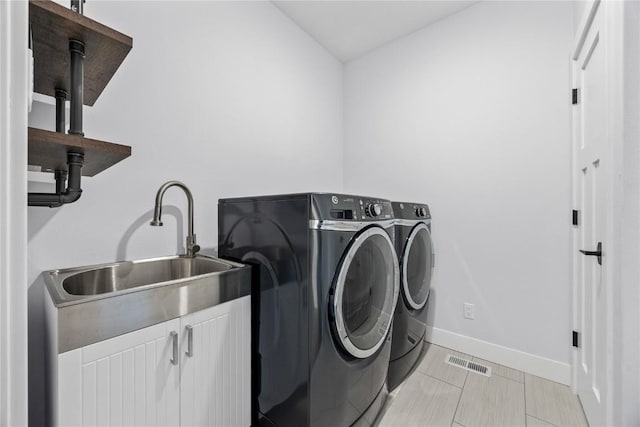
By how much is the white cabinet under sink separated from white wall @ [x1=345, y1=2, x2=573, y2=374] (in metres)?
1.77

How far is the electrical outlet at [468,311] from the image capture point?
2221 millimetres

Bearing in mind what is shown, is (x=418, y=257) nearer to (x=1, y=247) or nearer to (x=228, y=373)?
(x=228, y=373)

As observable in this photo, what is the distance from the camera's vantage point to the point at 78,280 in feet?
4.07

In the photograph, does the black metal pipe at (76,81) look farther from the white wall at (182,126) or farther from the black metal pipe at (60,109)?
the white wall at (182,126)

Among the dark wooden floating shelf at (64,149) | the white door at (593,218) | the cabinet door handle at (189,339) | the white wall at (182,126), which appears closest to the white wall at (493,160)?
the white door at (593,218)

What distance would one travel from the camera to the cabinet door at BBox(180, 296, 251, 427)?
110 centimetres

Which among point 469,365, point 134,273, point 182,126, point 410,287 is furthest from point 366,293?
point 182,126

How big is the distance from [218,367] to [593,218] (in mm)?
1935

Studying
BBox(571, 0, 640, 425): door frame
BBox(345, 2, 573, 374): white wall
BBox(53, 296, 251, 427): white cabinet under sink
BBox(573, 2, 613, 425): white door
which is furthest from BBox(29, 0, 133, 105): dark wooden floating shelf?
BBox(345, 2, 573, 374): white wall

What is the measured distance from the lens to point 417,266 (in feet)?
6.60

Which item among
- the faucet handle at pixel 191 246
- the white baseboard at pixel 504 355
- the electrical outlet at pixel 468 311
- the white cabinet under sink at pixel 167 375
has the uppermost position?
the faucet handle at pixel 191 246

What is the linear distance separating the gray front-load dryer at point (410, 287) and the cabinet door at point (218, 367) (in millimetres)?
922

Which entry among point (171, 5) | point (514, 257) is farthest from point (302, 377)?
point (171, 5)

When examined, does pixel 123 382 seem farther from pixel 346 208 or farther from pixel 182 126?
pixel 182 126
